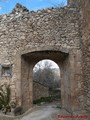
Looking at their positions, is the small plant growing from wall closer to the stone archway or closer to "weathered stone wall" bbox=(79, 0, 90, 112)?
the stone archway

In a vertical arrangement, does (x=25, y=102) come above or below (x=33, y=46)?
below

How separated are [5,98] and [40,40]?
2294 millimetres

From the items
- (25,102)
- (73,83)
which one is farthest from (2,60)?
(73,83)

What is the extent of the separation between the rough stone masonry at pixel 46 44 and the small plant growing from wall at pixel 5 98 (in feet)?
0.59

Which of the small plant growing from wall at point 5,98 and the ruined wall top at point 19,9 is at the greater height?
the ruined wall top at point 19,9

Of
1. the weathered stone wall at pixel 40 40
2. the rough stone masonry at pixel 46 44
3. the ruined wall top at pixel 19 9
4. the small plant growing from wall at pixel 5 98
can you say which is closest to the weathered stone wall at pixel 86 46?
the rough stone masonry at pixel 46 44

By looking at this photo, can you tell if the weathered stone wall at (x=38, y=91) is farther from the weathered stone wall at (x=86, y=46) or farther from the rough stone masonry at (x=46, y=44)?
the weathered stone wall at (x=86, y=46)

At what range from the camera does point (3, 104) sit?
19.3 feet

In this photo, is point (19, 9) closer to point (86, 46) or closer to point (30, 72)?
point (30, 72)

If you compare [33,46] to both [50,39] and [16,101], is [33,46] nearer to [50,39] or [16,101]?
[50,39]

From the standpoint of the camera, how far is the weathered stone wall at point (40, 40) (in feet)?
19.0

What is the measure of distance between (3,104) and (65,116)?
2059 mm

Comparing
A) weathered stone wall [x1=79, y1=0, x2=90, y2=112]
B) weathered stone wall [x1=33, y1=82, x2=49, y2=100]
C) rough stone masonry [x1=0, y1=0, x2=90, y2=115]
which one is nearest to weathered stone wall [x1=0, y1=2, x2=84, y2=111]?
rough stone masonry [x1=0, y1=0, x2=90, y2=115]

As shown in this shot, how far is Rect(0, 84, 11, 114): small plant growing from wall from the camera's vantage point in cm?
575
